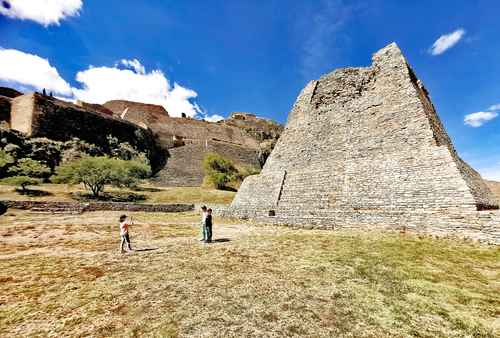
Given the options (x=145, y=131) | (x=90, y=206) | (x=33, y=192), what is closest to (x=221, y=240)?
(x=90, y=206)

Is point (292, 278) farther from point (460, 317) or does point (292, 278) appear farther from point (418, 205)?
point (418, 205)

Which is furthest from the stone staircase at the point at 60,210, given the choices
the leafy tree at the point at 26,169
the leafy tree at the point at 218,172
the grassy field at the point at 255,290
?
the leafy tree at the point at 218,172

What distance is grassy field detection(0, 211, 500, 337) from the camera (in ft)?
13.4

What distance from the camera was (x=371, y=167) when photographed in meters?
15.9

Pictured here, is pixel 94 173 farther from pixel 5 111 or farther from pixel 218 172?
pixel 218 172

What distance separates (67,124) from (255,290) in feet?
153

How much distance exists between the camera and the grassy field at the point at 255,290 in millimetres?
4078

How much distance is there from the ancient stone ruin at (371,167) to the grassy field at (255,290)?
2.62 meters

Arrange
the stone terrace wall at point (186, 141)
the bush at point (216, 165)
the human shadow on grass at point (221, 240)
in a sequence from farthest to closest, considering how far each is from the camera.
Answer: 1. the stone terrace wall at point (186, 141)
2. the bush at point (216, 165)
3. the human shadow on grass at point (221, 240)

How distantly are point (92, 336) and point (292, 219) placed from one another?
41.5 ft

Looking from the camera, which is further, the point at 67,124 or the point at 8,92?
the point at 8,92

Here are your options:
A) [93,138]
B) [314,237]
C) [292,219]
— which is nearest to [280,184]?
[292,219]

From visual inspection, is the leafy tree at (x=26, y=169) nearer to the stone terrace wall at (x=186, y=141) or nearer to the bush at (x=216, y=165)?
the stone terrace wall at (x=186, y=141)

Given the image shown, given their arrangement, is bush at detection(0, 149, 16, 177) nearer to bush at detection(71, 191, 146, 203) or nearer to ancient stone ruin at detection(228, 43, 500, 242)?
bush at detection(71, 191, 146, 203)
